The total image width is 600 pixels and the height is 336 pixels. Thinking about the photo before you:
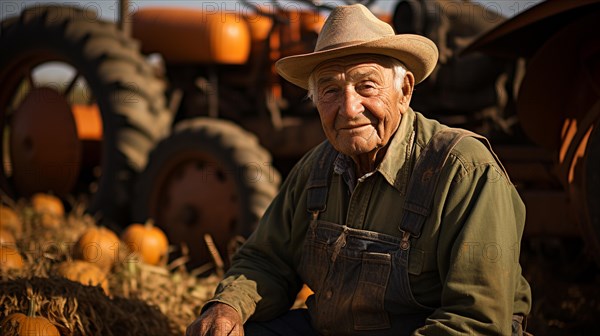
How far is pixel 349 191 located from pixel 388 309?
52 centimetres

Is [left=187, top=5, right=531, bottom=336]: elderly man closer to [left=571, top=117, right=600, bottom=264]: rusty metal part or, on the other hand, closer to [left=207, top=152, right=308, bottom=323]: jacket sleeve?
[left=207, top=152, right=308, bottom=323]: jacket sleeve

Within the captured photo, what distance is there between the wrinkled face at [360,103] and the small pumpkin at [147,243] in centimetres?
301

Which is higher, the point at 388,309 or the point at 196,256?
the point at 388,309

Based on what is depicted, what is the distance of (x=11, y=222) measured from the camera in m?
6.09

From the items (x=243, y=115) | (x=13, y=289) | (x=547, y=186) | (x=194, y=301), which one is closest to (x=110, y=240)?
(x=194, y=301)

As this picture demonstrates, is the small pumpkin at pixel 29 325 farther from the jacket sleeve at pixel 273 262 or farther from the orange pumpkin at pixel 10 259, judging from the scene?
the orange pumpkin at pixel 10 259

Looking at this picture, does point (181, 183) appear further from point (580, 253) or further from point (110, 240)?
point (580, 253)

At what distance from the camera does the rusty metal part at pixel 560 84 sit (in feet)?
13.2

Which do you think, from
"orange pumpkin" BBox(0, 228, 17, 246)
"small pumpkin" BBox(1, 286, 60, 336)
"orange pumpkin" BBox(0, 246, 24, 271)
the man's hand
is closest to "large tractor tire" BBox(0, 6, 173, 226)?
"orange pumpkin" BBox(0, 228, 17, 246)

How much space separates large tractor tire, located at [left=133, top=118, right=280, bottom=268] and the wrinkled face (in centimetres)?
290

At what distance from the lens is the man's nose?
3.01 meters

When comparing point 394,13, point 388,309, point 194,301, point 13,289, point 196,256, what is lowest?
point 196,256

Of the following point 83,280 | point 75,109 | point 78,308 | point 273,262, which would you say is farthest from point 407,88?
point 75,109

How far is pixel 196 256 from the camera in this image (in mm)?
6383
